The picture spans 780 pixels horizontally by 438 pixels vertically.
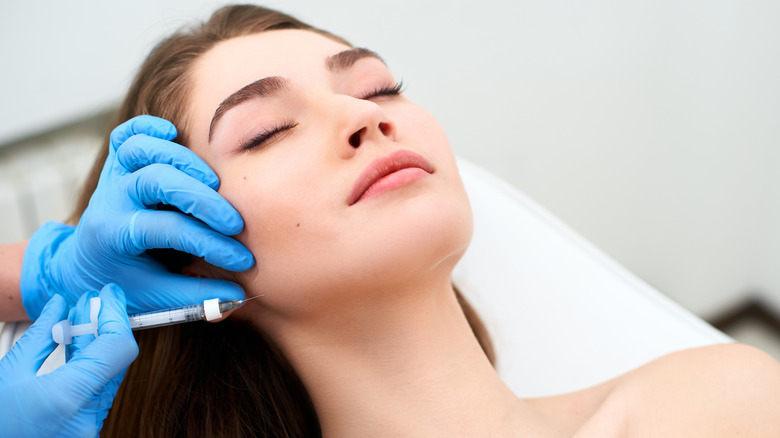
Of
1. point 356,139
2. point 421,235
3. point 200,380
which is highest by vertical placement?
point 356,139

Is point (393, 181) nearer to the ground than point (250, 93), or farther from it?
nearer to the ground

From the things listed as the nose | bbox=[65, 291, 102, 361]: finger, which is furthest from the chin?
bbox=[65, 291, 102, 361]: finger

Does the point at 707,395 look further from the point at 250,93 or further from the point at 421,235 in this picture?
the point at 250,93

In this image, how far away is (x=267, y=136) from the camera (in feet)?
3.19

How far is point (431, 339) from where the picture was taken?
3.33 ft

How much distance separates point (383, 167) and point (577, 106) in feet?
4.98

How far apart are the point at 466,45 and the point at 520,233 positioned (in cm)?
70

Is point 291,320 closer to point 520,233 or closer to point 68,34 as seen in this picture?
point 520,233

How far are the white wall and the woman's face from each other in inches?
33.4

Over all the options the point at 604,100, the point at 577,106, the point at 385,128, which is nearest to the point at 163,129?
the point at 385,128

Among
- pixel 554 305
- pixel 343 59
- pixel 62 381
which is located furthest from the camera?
pixel 554 305

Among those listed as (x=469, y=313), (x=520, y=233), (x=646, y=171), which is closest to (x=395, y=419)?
(x=469, y=313)

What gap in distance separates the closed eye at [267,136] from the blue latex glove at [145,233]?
74 millimetres

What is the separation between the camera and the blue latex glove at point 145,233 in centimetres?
96
